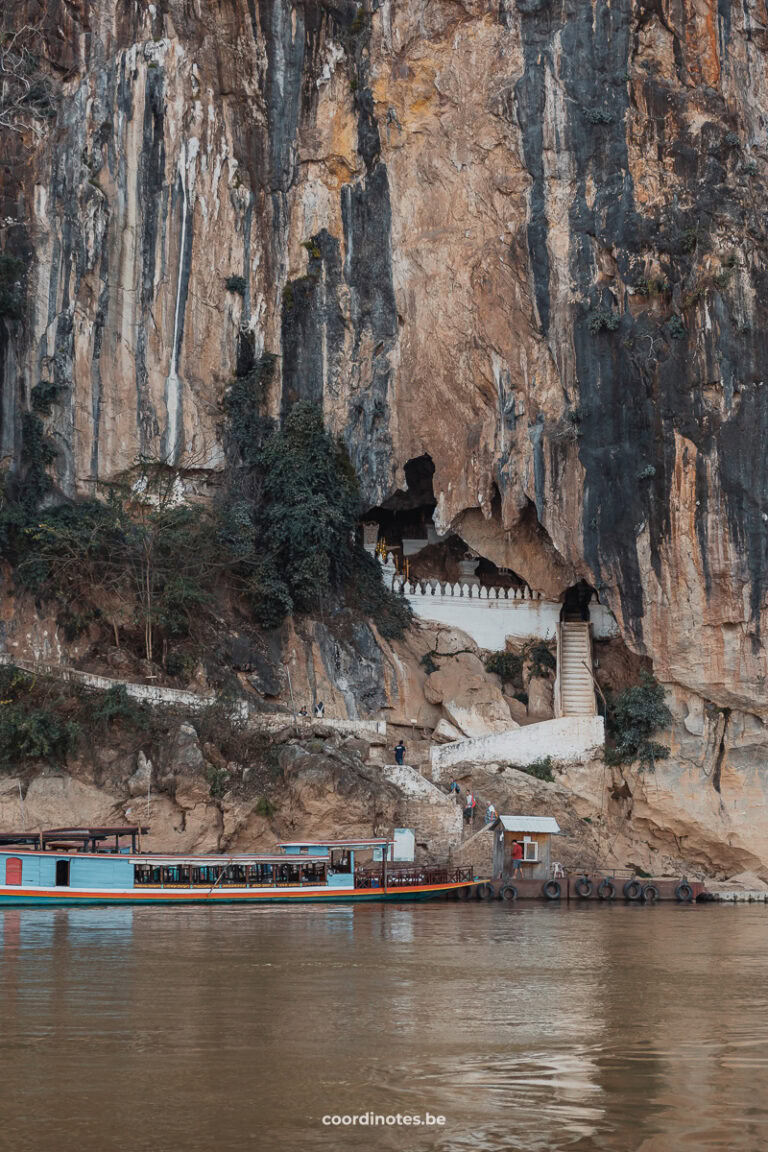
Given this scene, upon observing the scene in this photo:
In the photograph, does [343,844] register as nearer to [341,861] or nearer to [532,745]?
[341,861]

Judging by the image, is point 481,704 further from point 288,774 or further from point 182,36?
point 182,36

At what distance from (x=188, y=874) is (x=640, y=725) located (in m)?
12.3

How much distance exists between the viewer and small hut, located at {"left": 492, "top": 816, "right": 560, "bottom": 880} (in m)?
30.5

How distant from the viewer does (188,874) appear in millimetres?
28047

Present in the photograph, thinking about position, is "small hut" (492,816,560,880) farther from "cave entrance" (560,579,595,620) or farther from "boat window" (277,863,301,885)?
"cave entrance" (560,579,595,620)

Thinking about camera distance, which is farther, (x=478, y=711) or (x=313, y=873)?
(x=478, y=711)

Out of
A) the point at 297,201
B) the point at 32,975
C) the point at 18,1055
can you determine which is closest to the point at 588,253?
the point at 297,201

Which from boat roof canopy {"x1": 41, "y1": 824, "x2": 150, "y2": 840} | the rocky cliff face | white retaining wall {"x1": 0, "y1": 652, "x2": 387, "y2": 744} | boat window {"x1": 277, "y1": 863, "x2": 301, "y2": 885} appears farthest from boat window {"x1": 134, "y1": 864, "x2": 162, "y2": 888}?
the rocky cliff face

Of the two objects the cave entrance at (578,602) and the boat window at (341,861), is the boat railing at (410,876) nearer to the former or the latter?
the boat window at (341,861)

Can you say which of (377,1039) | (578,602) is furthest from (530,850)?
(377,1039)

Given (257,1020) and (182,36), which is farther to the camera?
(182,36)

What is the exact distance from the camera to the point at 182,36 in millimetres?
36969

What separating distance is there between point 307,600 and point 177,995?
67.7 ft

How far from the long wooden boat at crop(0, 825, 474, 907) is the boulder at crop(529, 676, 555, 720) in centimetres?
717
